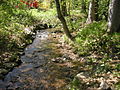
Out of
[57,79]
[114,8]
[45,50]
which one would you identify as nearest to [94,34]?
[114,8]

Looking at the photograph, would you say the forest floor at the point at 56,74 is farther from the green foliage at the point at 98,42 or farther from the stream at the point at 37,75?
the green foliage at the point at 98,42

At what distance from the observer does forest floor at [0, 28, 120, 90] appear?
5910 mm

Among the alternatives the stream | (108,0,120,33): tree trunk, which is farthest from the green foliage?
the stream

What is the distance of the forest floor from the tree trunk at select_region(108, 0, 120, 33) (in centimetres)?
247

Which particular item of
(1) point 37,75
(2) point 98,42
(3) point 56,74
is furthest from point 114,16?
(1) point 37,75

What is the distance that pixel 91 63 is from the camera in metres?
7.89

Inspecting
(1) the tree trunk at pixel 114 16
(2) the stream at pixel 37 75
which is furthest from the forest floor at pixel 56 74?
(1) the tree trunk at pixel 114 16

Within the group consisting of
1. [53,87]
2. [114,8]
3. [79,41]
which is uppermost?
[114,8]

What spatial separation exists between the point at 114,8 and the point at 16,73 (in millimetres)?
6191

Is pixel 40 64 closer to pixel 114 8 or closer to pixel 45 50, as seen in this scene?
pixel 45 50

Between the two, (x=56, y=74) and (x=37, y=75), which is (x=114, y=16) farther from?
(x=37, y=75)

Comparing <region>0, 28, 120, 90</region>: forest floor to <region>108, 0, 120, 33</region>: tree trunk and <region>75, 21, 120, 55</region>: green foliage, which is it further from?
<region>108, 0, 120, 33</region>: tree trunk

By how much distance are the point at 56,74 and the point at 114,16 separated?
4.58 metres

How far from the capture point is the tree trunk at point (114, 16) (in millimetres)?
8625
